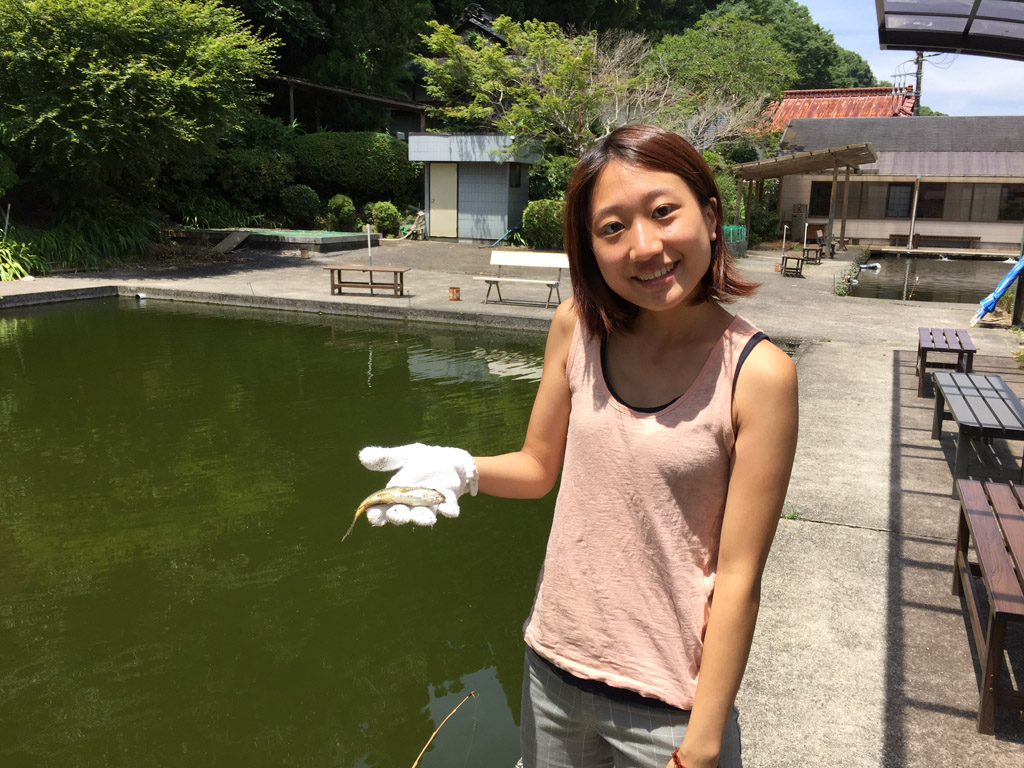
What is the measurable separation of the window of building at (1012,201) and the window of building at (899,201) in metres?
2.60

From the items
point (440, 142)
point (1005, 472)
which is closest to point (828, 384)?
point (1005, 472)

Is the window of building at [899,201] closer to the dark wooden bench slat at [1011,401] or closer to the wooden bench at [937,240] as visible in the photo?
the wooden bench at [937,240]

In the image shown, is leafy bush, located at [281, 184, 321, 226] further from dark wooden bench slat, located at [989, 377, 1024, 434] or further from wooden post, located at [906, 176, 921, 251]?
dark wooden bench slat, located at [989, 377, 1024, 434]

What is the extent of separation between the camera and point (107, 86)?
14586 millimetres

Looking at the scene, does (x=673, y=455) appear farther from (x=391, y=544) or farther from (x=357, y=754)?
(x=391, y=544)

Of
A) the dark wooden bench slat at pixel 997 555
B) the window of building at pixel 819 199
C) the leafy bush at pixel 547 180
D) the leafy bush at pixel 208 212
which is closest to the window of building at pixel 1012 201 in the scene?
the window of building at pixel 819 199

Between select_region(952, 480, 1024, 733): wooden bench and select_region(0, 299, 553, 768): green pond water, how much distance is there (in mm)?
1637

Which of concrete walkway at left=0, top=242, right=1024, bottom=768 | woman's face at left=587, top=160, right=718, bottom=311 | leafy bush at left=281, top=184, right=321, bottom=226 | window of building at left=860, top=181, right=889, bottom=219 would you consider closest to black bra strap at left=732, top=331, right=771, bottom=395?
woman's face at left=587, top=160, right=718, bottom=311

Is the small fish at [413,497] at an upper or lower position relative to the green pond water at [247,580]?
upper

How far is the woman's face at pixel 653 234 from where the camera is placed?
1278 millimetres

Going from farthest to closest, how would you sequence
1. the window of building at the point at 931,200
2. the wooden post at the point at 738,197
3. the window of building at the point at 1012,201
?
the window of building at the point at 931,200 → the window of building at the point at 1012,201 → the wooden post at the point at 738,197

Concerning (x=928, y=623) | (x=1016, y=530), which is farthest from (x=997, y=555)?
(x=928, y=623)

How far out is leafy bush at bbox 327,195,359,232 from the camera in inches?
937

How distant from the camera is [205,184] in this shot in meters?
23.1
